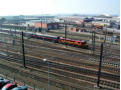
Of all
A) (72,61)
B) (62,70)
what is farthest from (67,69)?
(72,61)

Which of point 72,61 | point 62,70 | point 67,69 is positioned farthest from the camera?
point 72,61

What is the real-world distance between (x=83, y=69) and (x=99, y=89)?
4.42 metres

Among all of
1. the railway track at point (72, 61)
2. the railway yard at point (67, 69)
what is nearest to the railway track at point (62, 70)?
the railway yard at point (67, 69)

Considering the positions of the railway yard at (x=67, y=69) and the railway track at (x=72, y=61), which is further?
the railway track at (x=72, y=61)

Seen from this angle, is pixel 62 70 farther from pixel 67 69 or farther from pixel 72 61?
pixel 72 61

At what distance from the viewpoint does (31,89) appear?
12906mm

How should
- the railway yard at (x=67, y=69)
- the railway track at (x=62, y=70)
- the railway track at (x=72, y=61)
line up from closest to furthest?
the railway yard at (x=67, y=69) < the railway track at (x=62, y=70) < the railway track at (x=72, y=61)

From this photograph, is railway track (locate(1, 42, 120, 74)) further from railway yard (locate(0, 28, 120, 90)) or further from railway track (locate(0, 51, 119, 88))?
railway track (locate(0, 51, 119, 88))

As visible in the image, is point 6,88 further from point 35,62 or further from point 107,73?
point 107,73

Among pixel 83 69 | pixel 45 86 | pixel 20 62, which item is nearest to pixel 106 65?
pixel 83 69

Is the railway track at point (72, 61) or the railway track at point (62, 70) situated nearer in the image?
the railway track at point (62, 70)

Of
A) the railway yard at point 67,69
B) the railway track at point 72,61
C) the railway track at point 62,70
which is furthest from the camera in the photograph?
the railway track at point 72,61

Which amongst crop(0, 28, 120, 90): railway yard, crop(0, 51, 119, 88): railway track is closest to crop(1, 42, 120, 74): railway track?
crop(0, 28, 120, 90): railway yard

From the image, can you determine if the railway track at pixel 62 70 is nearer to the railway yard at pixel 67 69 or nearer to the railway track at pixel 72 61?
the railway yard at pixel 67 69
